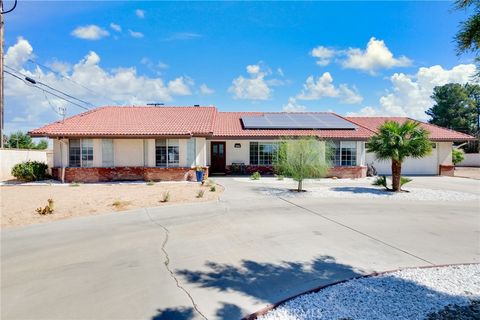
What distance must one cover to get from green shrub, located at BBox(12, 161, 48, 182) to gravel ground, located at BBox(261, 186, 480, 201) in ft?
47.9

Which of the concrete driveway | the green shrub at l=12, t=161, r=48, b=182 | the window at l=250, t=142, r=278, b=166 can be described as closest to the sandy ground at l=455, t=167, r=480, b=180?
the window at l=250, t=142, r=278, b=166

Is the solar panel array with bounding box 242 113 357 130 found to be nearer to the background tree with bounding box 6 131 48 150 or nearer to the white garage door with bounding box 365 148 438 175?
the white garage door with bounding box 365 148 438 175

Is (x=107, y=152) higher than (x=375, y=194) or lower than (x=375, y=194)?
higher

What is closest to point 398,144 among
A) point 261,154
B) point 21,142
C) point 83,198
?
point 261,154

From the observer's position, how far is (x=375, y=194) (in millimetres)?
15469

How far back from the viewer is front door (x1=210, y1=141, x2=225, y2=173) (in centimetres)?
2427

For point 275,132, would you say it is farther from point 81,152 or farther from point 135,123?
point 81,152

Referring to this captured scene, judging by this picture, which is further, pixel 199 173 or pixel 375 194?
pixel 199 173

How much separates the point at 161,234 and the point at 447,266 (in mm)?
6751

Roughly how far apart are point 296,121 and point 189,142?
32.5ft

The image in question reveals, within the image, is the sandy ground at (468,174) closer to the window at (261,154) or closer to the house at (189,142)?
the house at (189,142)

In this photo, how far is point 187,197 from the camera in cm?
1427

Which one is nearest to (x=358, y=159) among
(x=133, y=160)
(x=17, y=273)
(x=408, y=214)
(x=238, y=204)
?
(x=408, y=214)

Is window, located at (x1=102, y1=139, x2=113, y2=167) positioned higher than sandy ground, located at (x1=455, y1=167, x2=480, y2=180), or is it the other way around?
window, located at (x1=102, y1=139, x2=113, y2=167)
